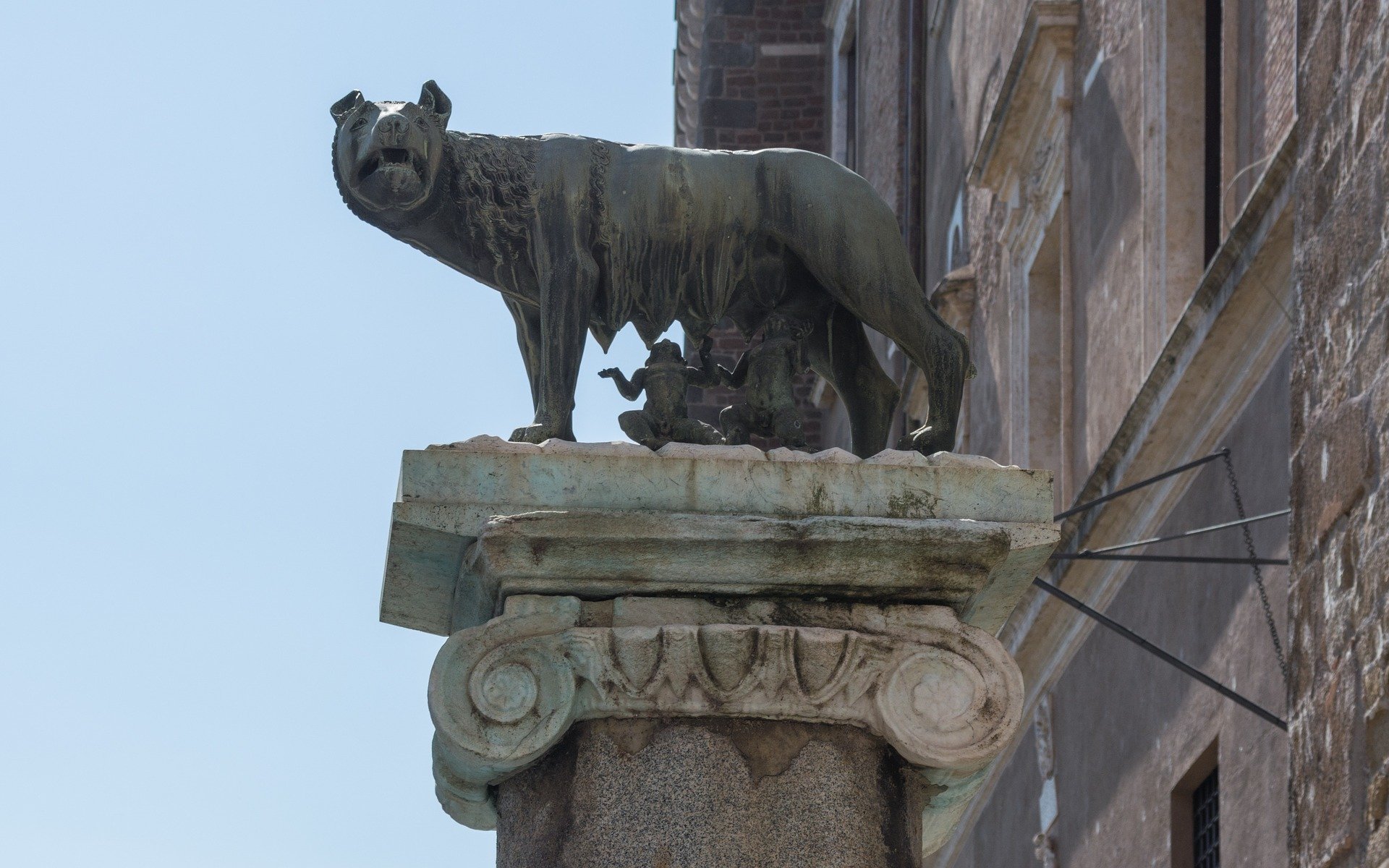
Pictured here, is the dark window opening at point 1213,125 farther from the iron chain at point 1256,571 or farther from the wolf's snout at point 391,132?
the wolf's snout at point 391,132

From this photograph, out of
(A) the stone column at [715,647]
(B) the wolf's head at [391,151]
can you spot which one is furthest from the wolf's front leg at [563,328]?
(A) the stone column at [715,647]

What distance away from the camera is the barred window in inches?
427

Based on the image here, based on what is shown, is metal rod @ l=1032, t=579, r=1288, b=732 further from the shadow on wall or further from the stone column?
the stone column

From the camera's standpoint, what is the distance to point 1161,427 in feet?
38.7

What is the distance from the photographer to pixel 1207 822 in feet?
36.1

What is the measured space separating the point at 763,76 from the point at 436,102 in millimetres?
21986

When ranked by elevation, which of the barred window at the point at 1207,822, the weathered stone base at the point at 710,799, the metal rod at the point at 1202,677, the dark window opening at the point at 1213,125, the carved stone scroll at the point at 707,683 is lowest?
the weathered stone base at the point at 710,799

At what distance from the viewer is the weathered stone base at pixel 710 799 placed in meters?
4.82

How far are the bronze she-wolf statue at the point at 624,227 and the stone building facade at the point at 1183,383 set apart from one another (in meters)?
1.43

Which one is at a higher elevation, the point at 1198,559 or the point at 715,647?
the point at 1198,559

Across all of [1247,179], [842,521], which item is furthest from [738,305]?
[1247,179]

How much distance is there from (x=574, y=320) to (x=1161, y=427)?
660 cm

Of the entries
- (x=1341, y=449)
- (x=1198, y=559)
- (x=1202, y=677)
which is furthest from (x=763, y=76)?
(x=1341, y=449)

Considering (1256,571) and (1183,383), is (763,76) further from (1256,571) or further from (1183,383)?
(1256,571)
